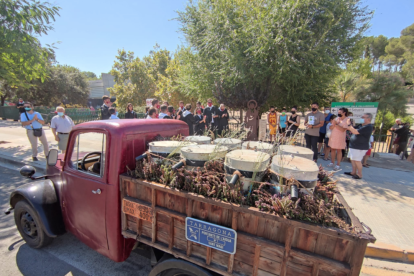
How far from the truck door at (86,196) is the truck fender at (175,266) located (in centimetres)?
75

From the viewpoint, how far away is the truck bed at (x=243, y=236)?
1.35m

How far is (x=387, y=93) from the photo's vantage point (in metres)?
12.7

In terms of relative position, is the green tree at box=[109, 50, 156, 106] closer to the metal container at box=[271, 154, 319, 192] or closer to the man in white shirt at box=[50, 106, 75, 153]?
the man in white shirt at box=[50, 106, 75, 153]

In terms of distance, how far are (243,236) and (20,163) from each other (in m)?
8.28

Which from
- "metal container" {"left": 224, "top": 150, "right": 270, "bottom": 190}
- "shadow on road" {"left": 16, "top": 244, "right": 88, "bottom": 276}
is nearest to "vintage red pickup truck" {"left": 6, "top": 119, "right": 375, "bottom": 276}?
"shadow on road" {"left": 16, "top": 244, "right": 88, "bottom": 276}

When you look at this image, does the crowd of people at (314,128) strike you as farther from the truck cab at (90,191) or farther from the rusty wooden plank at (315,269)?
the rusty wooden plank at (315,269)

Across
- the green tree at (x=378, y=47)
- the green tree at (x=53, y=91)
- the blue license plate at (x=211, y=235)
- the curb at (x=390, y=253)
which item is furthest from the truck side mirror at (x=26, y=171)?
the green tree at (x=378, y=47)

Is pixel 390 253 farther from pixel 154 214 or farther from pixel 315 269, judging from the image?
pixel 154 214

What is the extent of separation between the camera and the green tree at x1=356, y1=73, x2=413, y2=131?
12.4 meters

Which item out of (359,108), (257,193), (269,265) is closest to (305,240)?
(269,265)

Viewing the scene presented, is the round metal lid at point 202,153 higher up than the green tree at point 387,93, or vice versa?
the green tree at point 387,93

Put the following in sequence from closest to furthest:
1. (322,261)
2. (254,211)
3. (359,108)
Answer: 1. (322,261)
2. (254,211)
3. (359,108)

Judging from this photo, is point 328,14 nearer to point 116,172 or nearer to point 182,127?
point 182,127

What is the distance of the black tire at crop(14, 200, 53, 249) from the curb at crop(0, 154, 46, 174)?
147 inches
